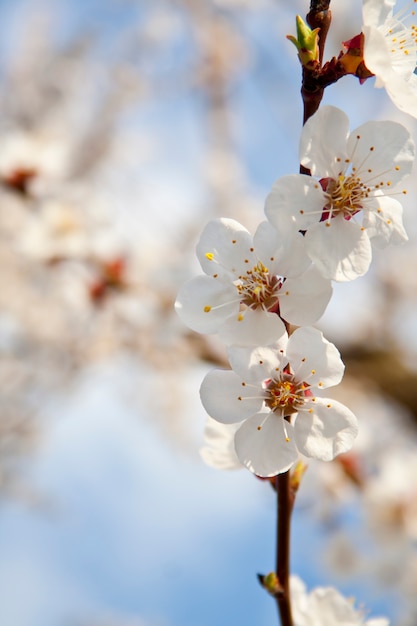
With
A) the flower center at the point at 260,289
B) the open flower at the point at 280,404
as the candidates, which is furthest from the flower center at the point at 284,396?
the flower center at the point at 260,289

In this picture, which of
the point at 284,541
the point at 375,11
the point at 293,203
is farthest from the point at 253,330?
the point at 375,11

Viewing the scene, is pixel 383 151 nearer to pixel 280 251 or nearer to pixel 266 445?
pixel 280 251

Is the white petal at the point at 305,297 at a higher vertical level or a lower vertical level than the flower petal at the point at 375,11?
lower

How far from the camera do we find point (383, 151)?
722 millimetres

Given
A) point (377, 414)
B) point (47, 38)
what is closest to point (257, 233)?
point (377, 414)

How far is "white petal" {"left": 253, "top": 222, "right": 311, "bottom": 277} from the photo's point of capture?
0.69 metres

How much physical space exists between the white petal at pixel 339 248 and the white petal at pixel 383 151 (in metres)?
0.07

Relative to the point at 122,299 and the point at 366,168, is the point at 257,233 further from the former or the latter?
the point at 122,299

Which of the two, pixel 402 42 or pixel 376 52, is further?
pixel 402 42

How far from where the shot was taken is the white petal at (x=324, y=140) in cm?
67

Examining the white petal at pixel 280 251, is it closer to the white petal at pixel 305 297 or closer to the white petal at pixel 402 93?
the white petal at pixel 305 297

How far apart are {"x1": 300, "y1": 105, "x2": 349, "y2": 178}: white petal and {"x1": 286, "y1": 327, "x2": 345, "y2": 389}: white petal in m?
0.19

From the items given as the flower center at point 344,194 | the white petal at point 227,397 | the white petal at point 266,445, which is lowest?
the white petal at point 266,445

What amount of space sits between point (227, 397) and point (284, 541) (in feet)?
0.62
